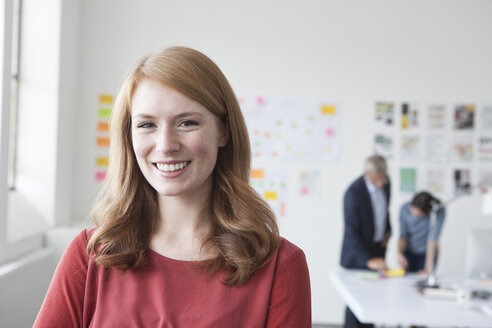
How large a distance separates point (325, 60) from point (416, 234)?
171cm

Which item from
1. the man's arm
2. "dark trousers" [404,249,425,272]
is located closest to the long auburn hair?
the man's arm

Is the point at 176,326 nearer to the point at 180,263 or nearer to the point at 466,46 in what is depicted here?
the point at 180,263

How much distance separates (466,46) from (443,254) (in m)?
1.91

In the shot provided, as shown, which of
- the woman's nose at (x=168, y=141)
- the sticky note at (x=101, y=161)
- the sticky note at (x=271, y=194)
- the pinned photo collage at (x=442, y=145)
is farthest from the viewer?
the pinned photo collage at (x=442, y=145)

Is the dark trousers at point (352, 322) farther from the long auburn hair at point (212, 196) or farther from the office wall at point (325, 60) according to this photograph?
the long auburn hair at point (212, 196)

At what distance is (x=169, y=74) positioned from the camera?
1.15 metres

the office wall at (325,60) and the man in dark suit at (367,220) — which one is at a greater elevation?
the office wall at (325,60)

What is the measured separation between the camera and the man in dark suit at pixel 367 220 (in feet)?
11.8

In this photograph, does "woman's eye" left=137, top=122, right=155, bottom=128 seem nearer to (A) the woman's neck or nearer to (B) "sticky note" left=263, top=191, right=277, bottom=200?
(A) the woman's neck

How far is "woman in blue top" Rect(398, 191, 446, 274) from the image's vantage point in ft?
13.3

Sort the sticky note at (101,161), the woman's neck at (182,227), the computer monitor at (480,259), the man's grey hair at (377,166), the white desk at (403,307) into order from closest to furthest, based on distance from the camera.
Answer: the woman's neck at (182,227)
the white desk at (403,307)
the computer monitor at (480,259)
the man's grey hair at (377,166)
the sticky note at (101,161)

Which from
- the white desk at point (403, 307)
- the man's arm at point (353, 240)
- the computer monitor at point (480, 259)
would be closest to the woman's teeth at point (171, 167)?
the white desk at point (403, 307)

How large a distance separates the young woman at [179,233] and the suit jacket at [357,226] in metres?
2.46

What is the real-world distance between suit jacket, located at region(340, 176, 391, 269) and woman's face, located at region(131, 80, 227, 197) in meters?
2.63
